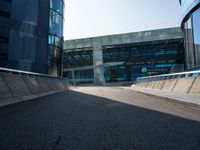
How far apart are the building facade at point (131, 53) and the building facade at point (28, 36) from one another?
2620 cm

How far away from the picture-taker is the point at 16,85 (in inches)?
333

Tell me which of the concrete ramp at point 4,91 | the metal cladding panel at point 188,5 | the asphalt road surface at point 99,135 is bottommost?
the asphalt road surface at point 99,135

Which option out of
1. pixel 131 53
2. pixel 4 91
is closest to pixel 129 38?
pixel 131 53

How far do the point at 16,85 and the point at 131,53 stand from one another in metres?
51.3

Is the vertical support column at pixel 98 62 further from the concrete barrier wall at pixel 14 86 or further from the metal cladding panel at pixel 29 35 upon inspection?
the concrete barrier wall at pixel 14 86

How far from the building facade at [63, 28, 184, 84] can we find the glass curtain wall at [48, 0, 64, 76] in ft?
75.7

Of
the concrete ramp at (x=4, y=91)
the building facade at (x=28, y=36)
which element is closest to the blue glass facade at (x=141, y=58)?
the building facade at (x=28, y=36)

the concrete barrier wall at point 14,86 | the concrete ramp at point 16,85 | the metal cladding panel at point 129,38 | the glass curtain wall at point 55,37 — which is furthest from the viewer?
the metal cladding panel at point 129,38

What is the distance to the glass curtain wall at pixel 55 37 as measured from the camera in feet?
84.6

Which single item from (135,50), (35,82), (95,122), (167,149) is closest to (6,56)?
(35,82)

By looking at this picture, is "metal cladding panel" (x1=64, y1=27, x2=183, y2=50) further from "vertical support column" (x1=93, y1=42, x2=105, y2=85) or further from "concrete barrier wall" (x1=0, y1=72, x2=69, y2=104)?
"concrete barrier wall" (x1=0, y1=72, x2=69, y2=104)

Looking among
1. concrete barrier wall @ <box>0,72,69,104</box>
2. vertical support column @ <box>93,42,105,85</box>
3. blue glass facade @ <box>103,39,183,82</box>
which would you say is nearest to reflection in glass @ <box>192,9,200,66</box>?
concrete barrier wall @ <box>0,72,69,104</box>

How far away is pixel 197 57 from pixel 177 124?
24.8m

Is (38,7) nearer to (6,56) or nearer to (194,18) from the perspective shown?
(6,56)
